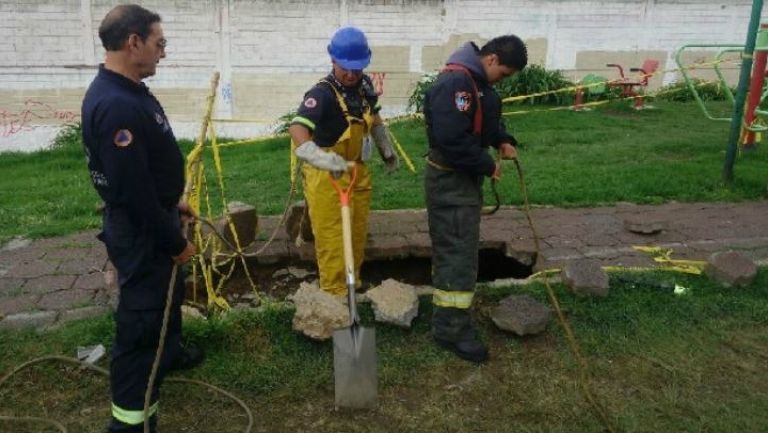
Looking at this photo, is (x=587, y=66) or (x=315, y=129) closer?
(x=315, y=129)

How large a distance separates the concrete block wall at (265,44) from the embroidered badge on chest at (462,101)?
30.6 ft

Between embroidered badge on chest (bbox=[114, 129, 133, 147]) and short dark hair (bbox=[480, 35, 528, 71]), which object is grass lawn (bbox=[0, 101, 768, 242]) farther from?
embroidered badge on chest (bbox=[114, 129, 133, 147])

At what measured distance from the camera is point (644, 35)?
571 inches

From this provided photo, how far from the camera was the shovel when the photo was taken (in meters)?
3.23

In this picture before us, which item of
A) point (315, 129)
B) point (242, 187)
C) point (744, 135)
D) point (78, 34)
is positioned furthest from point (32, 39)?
point (744, 135)

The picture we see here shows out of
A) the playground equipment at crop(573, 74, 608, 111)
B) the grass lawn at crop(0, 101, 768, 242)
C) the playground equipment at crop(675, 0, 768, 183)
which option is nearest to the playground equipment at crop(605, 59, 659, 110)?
the playground equipment at crop(573, 74, 608, 111)

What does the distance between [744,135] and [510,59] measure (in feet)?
21.9

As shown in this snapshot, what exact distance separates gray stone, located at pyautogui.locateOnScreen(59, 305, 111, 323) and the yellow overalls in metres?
1.49

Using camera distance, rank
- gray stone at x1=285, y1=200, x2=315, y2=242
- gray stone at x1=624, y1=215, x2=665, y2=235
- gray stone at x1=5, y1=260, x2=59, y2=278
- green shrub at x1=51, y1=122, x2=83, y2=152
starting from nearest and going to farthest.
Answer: gray stone at x1=5, y1=260, x2=59, y2=278, gray stone at x1=285, y1=200, x2=315, y2=242, gray stone at x1=624, y1=215, x2=665, y2=235, green shrub at x1=51, y1=122, x2=83, y2=152

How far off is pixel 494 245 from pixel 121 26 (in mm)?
3710

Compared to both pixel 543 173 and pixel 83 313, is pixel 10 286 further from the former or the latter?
pixel 543 173

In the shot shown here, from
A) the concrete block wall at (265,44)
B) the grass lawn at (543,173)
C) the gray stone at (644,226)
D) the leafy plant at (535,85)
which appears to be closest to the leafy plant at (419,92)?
the concrete block wall at (265,44)

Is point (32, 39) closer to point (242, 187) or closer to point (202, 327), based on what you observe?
point (242, 187)

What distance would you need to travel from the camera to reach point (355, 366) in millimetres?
3287
